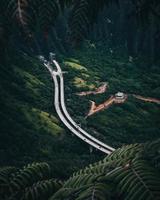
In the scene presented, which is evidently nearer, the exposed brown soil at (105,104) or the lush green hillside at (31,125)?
the lush green hillside at (31,125)

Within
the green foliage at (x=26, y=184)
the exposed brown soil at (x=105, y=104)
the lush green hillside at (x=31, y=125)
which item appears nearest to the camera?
the green foliage at (x=26, y=184)

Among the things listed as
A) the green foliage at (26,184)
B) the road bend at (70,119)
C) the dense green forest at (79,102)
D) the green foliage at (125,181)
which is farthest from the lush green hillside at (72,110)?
the green foliage at (125,181)

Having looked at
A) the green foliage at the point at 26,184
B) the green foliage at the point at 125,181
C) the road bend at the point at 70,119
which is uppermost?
the green foliage at the point at 125,181

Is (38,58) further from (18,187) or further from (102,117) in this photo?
(18,187)

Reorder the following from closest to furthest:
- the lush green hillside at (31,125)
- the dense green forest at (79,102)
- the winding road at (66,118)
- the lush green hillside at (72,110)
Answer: the dense green forest at (79,102), the lush green hillside at (31,125), the lush green hillside at (72,110), the winding road at (66,118)

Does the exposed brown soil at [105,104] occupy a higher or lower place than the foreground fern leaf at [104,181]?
lower

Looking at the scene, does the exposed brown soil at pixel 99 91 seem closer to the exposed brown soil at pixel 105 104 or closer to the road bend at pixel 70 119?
the exposed brown soil at pixel 105 104

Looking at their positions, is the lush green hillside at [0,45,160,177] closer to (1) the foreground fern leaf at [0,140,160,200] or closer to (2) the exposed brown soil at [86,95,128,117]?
(2) the exposed brown soil at [86,95,128,117]

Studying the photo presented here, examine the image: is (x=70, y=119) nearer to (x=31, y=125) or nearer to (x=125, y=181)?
(x=31, y=125)

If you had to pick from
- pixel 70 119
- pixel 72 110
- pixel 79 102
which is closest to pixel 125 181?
pixel 70 119
